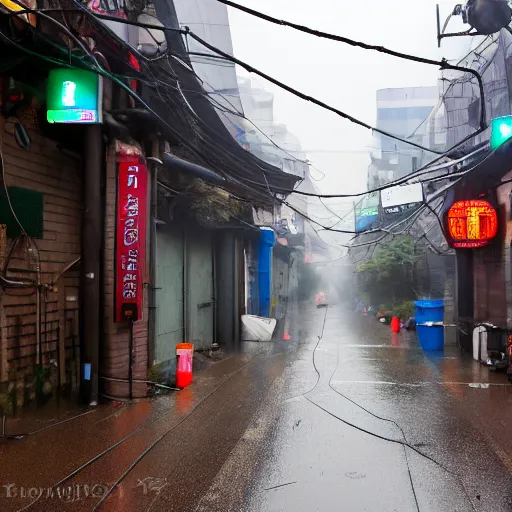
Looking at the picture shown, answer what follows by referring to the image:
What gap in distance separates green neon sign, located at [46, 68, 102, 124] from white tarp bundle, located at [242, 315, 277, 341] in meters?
9.84

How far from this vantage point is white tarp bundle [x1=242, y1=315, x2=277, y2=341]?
15641mm

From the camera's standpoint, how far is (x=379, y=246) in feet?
97.6

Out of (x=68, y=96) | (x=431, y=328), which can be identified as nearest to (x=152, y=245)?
(x=68, y=96)

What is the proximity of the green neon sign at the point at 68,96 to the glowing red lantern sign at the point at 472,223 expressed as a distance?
9.42 metres

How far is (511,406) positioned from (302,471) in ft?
14.2

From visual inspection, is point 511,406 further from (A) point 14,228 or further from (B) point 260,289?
(B) point 260,289

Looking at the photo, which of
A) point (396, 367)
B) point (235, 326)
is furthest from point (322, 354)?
point (235, 326)

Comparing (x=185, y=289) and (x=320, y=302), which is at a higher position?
(x=185, y=289)

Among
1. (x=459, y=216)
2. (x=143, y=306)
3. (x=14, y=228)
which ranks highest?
(x=459, y=216)

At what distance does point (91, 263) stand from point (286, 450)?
4210mm

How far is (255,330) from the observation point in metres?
15.6

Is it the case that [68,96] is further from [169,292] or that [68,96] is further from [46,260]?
[169,292]

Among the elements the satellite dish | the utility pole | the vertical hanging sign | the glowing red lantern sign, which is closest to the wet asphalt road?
the utility pole

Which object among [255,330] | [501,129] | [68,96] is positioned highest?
[501,129]
